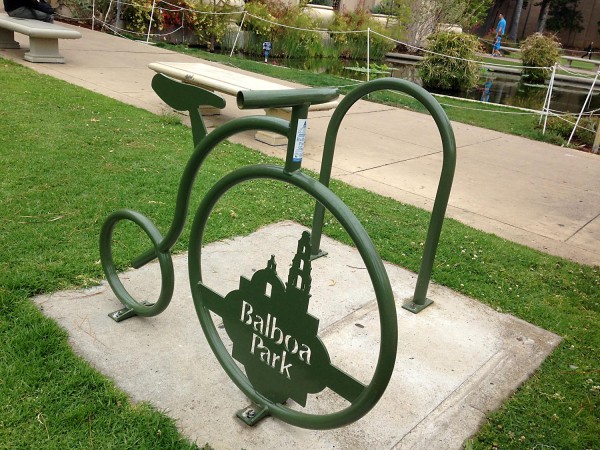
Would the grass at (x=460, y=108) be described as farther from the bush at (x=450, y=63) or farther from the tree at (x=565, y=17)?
the tree at (x=565, y=17)

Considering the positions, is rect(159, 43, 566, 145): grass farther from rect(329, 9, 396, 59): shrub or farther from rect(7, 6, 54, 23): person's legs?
rect(329, 9, 396, 59): shrub

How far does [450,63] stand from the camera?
1236 cm

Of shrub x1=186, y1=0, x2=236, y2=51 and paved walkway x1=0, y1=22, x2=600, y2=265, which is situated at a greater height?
shrub x1=186, y1=0, x2=236, y2=51

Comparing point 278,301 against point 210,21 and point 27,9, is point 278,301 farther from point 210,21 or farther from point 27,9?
point 210,21

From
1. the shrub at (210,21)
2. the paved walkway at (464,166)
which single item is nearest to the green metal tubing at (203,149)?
the paved walkway at (464,166)

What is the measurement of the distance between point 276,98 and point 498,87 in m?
14.6

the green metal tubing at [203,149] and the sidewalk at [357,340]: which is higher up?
the green metal tubing at [203,149]

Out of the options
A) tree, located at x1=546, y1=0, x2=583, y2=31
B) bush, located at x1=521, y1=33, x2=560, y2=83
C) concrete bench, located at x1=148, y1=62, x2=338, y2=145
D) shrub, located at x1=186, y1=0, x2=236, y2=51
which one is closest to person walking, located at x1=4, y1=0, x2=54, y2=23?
concrete bench, located at x1=148, y1=62, x2=338, y2=145

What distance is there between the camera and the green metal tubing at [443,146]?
290 centimetres

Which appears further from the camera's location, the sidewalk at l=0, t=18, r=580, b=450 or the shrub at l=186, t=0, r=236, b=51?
the shrub at l=186, t=0, r=236, b=51

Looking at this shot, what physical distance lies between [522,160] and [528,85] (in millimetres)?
10237

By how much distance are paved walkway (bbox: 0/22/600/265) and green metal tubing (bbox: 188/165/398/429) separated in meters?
3.00

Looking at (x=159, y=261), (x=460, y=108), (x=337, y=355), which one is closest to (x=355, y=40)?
(x=460, y=108)

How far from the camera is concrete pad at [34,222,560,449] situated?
2271 millimetres
